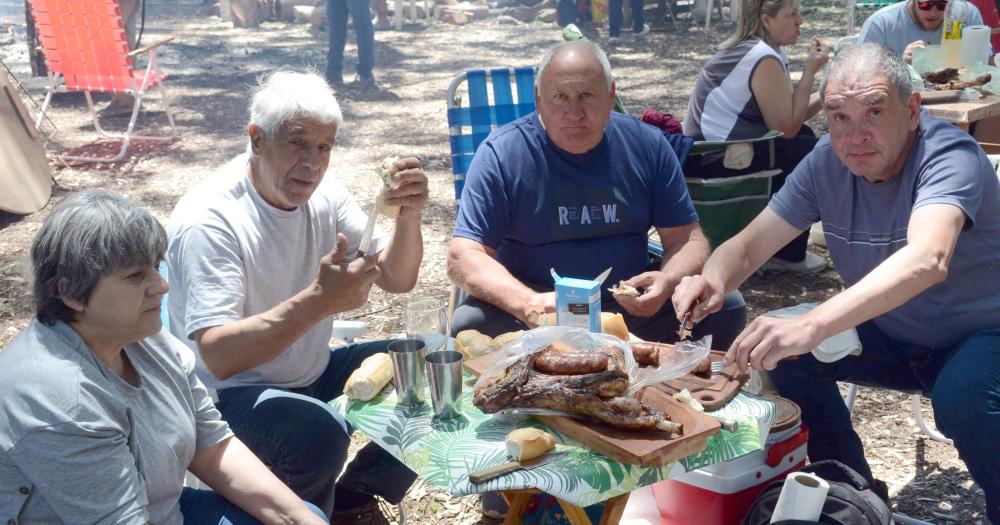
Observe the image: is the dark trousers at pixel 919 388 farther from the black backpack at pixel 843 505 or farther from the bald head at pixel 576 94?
the bald head at pixel 576 94

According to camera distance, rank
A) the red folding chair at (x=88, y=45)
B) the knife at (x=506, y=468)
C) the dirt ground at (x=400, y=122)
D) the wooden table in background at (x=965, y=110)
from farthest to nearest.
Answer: the red folding chair at (x=88, y=45) → the wooden table in background at (x=965, y=110) → the dirt ground at (x=400, y=122) → the knife at (x=506, y=468)

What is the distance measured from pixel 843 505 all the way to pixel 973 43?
12.1ft

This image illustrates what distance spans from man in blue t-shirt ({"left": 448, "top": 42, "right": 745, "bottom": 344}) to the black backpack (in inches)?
33.3

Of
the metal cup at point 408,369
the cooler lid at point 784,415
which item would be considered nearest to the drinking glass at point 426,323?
the metal cup at point 408,369

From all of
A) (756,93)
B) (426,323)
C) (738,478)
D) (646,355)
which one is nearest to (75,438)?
(426,323)

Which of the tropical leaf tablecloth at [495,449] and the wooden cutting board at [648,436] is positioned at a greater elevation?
the wooden cutting board at [648,436]

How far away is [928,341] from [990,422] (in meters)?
0.42

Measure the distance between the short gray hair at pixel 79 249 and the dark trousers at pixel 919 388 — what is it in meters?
2.07

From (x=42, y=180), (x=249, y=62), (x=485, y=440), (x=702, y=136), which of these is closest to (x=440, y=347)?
(x=485, y=440)

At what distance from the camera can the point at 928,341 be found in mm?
2875

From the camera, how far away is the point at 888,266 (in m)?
2.56

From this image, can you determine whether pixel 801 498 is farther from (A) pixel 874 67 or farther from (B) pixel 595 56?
(B) pixel 595 56

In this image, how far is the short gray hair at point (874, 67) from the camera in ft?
9.04

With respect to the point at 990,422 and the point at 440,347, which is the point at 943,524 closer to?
the point at 990,422
